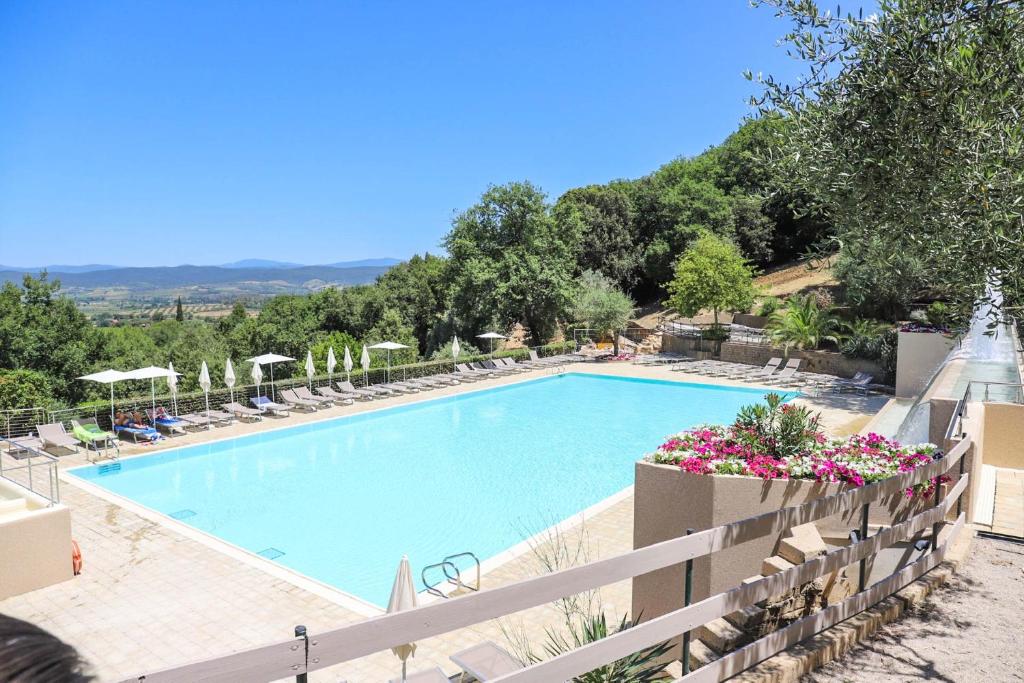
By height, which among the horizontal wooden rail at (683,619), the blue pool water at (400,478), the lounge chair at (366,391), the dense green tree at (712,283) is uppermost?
the dense green tree at (712,283)

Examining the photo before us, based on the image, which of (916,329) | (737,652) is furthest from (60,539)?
(916,329)

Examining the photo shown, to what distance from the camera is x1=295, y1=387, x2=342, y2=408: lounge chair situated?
20.2 m

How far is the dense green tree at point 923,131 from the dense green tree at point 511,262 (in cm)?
2626

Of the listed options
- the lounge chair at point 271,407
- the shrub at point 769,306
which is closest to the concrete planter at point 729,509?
the lounge chair at point 271,407

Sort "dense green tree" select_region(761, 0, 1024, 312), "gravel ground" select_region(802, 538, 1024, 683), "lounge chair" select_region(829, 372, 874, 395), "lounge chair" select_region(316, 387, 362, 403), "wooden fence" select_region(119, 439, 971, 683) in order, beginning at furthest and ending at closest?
1. "lounge chair" select_region(829, 372, 874, 395)
2. "lounge chair" select_region(316, 387, 362, 403)
3. "dense green tree" select_region(761, 0, 1024, 312)
4. "gravel ground" select_region(802, 538, 1024, 683)
5. "wooden fence" select_region(119, 439, 971, 683)

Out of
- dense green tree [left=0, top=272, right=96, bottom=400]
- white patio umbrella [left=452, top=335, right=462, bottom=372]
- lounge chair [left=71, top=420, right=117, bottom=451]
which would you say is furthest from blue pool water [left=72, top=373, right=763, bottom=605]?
dense green tree [left=0, top=272, right=96, bottom=400]

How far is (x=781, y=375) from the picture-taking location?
79.5 feet

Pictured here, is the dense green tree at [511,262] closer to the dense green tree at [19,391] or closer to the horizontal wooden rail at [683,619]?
the dense green tree at [19,391]

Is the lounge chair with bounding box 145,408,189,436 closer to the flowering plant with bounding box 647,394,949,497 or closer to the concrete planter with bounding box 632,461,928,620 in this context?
the flowering plant with bounding box 647,394,949,497

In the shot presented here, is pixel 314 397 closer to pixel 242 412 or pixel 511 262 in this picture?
pixel 242 412

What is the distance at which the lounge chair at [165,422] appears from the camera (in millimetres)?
16719

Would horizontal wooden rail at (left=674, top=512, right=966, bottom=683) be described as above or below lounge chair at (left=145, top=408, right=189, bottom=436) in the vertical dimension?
above

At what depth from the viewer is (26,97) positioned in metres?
31.5

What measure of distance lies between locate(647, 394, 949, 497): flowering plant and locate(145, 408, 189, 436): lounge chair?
15086 mm
